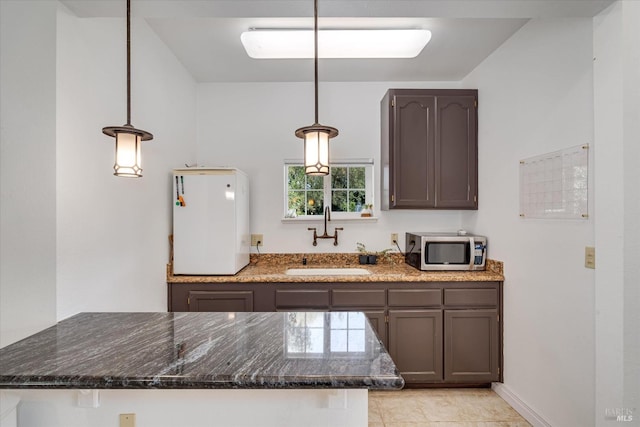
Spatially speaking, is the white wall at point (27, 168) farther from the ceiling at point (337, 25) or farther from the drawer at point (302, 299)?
the drawer at point (302, 299)

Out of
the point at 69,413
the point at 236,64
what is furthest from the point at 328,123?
the point at 69,413

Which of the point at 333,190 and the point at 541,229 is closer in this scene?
the point at 541,229

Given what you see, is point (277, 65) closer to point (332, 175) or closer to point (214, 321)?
point (332, 175)

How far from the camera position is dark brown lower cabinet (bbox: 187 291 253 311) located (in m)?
2.40

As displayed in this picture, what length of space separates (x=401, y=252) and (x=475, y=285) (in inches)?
30.8

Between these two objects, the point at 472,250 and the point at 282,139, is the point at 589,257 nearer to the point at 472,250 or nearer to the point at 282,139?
the point at 472,250

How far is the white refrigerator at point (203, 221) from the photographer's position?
7.94 ft

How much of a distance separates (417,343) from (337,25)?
249cm

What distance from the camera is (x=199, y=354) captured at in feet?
3.43

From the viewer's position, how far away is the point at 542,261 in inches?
79.3

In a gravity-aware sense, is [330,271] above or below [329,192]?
below

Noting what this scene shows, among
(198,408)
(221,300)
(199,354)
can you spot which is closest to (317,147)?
(199,354)

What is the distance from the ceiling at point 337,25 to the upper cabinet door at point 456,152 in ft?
1.28

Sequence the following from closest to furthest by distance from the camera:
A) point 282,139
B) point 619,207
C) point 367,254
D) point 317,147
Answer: point 317,147, point 619,207, point 367,254, point 282,139
